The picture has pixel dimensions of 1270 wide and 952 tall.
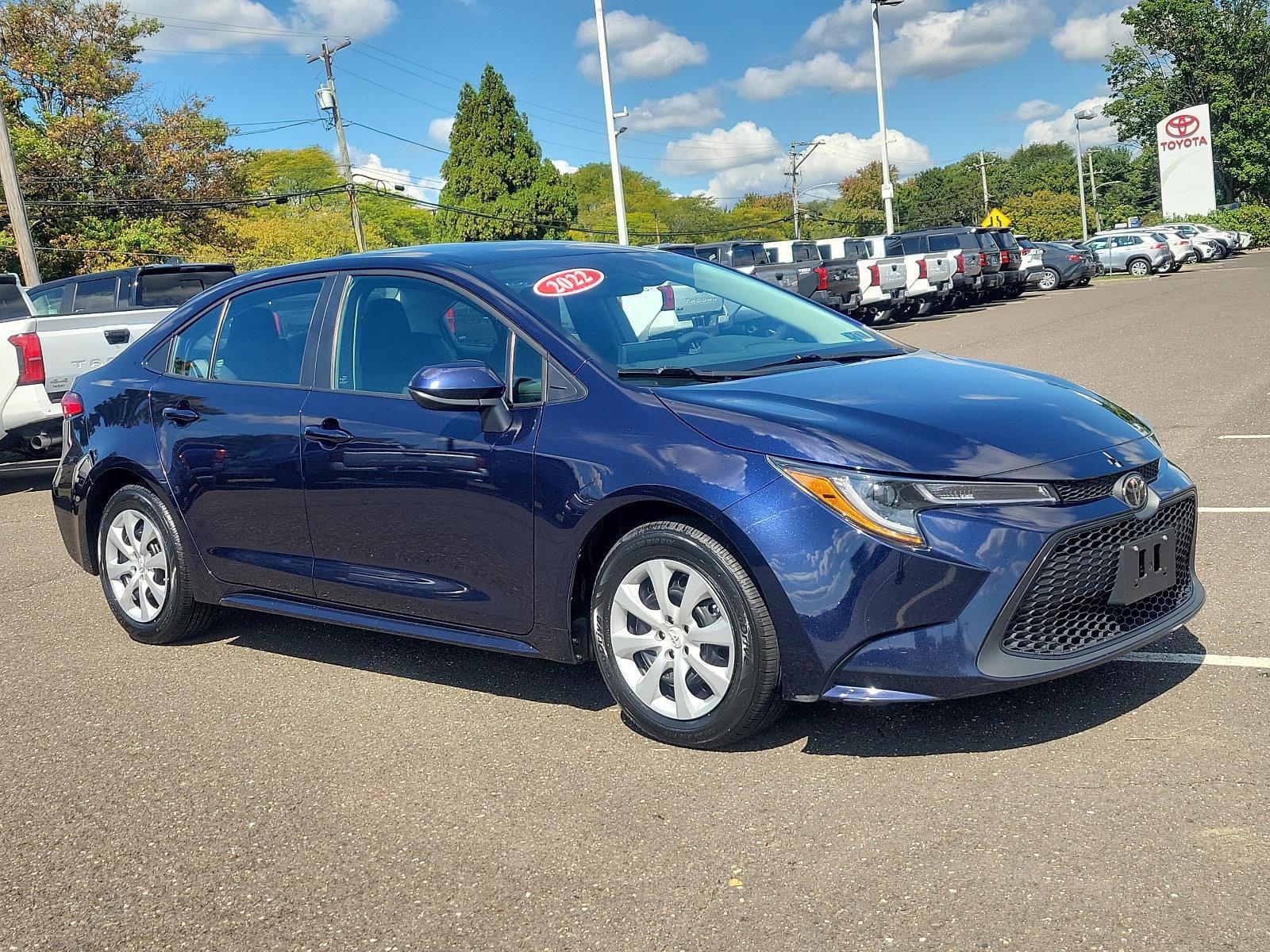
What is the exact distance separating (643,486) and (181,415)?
2519mm

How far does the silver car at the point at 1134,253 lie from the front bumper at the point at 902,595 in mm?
46263

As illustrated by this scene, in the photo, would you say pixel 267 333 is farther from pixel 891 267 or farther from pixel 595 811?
pixel 891 267

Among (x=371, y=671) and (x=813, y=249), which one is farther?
(x=813, y=249)

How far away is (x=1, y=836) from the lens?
391cm

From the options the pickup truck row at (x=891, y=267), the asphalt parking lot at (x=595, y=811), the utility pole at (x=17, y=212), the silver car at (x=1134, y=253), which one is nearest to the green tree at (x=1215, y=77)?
the silver car at (x=1134, y=253)

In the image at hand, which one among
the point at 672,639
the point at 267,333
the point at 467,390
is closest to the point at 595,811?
the point at 672,639

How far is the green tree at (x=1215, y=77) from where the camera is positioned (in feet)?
231

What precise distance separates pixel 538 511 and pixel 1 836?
190 cm

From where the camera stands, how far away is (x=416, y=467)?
4.57m

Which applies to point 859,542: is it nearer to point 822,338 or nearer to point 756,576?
point 756,576

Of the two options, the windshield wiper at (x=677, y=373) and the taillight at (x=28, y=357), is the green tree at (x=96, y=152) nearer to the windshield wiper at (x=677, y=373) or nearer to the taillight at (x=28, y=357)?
the taillight at (x=28, y=357)

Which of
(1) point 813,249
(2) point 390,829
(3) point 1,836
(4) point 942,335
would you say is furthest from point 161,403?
(1) point 813,249

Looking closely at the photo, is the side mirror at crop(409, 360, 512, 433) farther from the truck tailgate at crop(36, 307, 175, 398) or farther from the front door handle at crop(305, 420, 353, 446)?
the truck tailgate at crop(36, 307, 175, 398)

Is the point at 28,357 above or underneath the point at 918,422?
above
